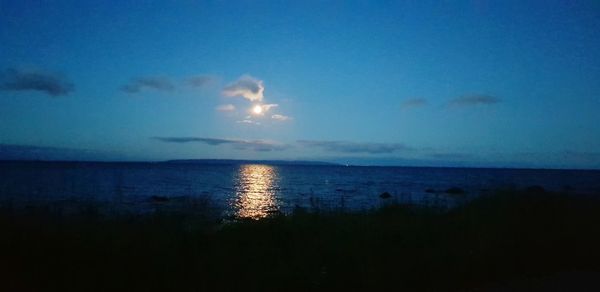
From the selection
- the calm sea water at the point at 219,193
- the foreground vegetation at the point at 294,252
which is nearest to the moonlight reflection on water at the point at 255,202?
the calm sea water at the point at 219,193

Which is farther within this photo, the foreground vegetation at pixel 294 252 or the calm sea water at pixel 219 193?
the calm sea water at pixel 219 193

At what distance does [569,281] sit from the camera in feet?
28.1

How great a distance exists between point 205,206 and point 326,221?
570 cm

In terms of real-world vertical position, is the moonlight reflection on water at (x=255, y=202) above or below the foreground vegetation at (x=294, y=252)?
below

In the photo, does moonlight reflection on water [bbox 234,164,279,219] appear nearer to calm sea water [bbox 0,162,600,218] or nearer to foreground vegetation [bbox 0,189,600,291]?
Result: calm sea water [bbox 0,162,600,218]

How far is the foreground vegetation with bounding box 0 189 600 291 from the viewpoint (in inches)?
317

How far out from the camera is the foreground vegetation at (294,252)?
8055mm

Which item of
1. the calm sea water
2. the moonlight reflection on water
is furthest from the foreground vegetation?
the moonlight reflection on water

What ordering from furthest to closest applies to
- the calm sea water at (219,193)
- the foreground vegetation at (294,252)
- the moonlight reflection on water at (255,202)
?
the moonlight reflection on water at (255,202) → the calm sea water at (219,193) → the foreground vegetation at (294,252)

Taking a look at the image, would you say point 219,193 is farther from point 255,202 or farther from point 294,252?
point 294,252

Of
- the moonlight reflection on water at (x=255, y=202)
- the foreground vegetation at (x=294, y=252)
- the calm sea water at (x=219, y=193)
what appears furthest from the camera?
the moonlight reflection on water at (x=255, y=202)

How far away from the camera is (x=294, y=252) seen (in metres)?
10.1

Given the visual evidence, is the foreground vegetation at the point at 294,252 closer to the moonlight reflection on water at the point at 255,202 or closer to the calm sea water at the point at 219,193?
the calm sea water at the point at 219,193

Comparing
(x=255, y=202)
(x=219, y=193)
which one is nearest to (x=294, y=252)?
(x=255, y=202)
